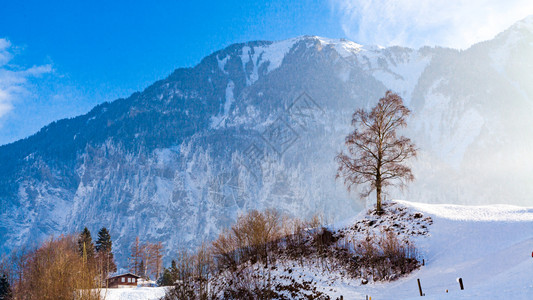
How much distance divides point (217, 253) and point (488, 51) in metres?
230

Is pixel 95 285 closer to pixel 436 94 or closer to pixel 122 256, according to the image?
pixel 122 256

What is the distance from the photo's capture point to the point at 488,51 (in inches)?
7766

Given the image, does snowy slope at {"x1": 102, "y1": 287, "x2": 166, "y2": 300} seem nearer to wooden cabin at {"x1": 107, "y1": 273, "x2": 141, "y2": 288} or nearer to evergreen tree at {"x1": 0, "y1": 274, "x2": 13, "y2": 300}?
evergreen tree at {"x1": 0, "y1": 274, "x2": 13, "y2": 300}

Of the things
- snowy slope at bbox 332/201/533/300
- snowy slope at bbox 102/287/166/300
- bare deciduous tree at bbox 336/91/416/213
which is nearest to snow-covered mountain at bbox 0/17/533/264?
snowy slope at bbox 102/287/166/300

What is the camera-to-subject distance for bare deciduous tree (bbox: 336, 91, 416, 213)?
23641mm

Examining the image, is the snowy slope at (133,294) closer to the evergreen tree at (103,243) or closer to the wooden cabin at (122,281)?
the wooden cabin at (122,281)

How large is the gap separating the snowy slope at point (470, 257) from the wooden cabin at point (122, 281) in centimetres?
5221

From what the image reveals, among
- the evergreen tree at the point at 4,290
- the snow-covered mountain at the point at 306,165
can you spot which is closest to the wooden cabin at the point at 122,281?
the evergreen tree at the point at 4,290

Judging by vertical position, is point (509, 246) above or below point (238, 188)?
below

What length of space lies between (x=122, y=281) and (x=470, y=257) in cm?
5880

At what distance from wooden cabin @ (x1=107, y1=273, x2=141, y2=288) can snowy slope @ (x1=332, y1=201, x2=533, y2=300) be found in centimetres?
5221

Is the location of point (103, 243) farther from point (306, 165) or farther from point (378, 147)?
point (306, 165)

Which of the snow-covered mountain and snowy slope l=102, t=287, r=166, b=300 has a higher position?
the snow-covered mountain

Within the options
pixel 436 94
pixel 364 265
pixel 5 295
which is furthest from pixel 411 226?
pixel 436 94
